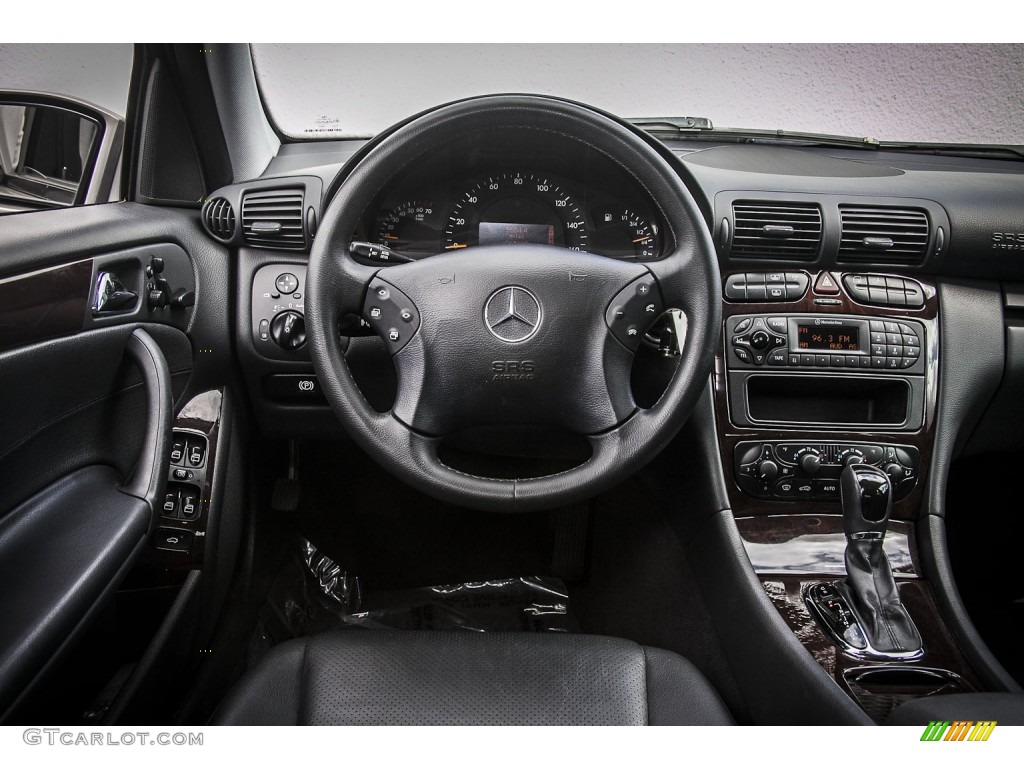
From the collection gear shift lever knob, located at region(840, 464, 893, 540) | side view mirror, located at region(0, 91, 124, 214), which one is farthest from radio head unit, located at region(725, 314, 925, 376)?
side view mirror, located at region(0, 91, 124, 214)

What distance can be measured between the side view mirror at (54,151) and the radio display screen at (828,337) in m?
1.25

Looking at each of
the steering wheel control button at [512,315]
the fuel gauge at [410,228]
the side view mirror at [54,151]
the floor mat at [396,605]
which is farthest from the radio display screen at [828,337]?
the side view mirror at [54,151]

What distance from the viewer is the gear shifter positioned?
116 cm

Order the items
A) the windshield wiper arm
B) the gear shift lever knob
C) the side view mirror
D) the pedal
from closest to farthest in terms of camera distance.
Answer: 1. the side view mirror
2. the gear shift lever knob
3. the windshield wiper arm
4. the pedal

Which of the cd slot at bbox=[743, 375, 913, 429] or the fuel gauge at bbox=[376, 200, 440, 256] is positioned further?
the cd slot at bbox=[743, 375, 913, 429]

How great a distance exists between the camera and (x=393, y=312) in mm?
1131

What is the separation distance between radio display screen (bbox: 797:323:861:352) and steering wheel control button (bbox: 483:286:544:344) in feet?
1.87

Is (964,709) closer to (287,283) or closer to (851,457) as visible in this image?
(851,457)

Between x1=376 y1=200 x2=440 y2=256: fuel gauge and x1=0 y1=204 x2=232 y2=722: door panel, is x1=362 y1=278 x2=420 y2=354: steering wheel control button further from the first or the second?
x1=0 y1=204 x2=232 y2=722: door panel

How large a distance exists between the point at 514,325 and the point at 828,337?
2.12 ft

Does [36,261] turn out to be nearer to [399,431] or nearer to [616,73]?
[399,431]

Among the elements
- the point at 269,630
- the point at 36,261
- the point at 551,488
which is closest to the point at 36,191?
the point at 36,261

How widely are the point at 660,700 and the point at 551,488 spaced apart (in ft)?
1.08

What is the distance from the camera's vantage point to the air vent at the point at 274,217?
4.45ft
